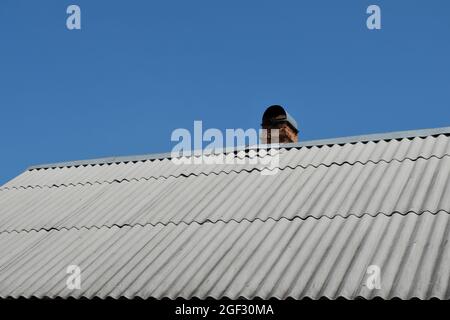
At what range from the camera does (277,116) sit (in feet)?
33.4

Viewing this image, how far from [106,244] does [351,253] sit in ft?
8.70

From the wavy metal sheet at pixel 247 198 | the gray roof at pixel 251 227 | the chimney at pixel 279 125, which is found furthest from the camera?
the chimney at pixel 279 125

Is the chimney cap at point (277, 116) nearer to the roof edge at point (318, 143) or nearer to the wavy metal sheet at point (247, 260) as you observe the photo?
the roof edge at point (318, 143)

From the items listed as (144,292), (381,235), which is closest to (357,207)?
(381,235)

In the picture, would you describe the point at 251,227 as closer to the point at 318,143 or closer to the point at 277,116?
the point at 318,143

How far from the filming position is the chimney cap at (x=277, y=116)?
10.1 m

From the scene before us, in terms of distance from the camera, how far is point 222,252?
226 inches

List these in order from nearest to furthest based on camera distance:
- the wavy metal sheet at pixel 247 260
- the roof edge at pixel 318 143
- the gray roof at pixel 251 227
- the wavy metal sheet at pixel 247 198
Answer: the wavy metal sheet at pixel 247 260 → the gray roof at pixel 251 227 → the wavy metal sheet at pixel 247 198 → the roof edge at pixel 318 143

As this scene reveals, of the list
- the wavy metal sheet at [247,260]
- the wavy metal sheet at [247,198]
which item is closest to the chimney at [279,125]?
the wavy metal sheet at [247,198]

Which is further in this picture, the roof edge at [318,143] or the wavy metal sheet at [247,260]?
the roof edge at [318,143]

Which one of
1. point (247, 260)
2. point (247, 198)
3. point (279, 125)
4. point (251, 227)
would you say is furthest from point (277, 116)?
point (247, 260)

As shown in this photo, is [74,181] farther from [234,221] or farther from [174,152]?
[234,221]

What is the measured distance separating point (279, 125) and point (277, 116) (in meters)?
0.22

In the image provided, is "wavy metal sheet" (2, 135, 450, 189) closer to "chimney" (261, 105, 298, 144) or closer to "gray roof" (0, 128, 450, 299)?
"gray roof" (0, 128, 450, 299)
